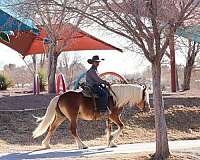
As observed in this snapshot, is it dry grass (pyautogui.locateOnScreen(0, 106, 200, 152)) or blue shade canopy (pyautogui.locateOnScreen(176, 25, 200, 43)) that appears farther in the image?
dry grass (pyautogui.locateOnScreen(0, 106, 200, 152))

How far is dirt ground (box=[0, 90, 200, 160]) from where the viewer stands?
59.2 ft

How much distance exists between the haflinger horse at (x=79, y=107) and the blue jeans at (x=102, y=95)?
0.24 meters

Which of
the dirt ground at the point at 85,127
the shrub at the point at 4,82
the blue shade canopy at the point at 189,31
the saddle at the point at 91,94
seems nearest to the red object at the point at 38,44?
the shrub at the point at 4,82

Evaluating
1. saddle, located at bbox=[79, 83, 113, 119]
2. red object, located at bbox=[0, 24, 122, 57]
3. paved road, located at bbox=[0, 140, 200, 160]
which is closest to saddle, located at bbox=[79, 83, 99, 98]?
saddle, located at bbox=[79, 83, 113, 119]

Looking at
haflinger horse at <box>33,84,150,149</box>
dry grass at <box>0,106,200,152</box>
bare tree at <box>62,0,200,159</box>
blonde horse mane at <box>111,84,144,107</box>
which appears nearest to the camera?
bare tree at <box>62,0,200,159</box>

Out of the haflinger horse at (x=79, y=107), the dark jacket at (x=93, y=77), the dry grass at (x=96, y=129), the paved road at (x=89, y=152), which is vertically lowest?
the paved road at (x=89, y=152)

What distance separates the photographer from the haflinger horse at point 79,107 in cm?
1616

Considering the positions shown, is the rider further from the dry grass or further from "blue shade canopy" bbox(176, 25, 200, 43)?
"blue shade canopy" bbox(176, 25, 200, 43)

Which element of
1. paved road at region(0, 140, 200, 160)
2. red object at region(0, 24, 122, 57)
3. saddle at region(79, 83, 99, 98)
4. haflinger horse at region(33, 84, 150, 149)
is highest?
red object at region(0, 24, 122, 57)

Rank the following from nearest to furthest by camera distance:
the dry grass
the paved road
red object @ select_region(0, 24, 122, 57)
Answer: the paved road, the dry grass, red object @ select_region(0, 24, 122, 57)

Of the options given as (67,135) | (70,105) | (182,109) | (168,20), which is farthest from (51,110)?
(182,109)

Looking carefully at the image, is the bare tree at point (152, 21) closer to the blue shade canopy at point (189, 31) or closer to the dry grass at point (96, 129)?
the blue shade canopy at point (189, 31)

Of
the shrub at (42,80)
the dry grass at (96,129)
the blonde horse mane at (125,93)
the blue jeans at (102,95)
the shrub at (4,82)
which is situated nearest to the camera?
the blue jeans at (102,95)

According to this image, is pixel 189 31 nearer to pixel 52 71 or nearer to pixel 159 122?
pixel 159 122
